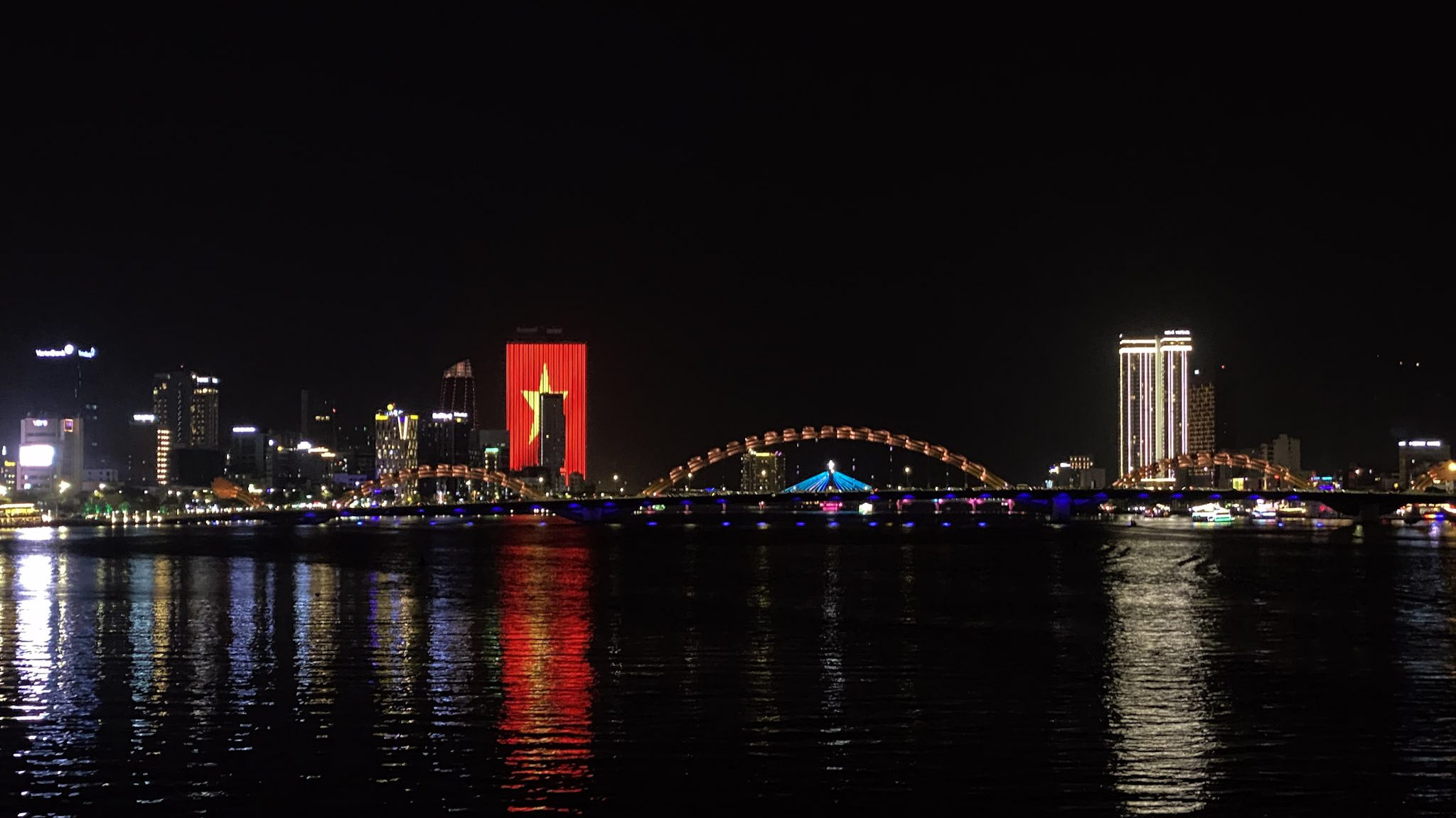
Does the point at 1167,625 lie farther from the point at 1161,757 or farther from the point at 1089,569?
the point at 1089,569

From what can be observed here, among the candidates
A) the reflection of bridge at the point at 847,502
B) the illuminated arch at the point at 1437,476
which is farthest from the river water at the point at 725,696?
the illuminated arch at the point at 1437,476

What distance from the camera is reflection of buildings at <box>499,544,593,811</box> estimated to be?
2028 centimetres

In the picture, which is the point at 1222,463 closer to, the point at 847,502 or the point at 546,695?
the point at 847,502

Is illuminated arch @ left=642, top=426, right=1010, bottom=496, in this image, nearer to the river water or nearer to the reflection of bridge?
the reflection of bridge

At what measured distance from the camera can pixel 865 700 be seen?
89.1ft

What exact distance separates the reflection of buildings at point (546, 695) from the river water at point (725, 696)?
0.10 m

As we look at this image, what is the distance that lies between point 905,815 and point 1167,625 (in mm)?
25258

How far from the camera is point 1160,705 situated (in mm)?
26922

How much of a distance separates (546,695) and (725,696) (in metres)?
3.09

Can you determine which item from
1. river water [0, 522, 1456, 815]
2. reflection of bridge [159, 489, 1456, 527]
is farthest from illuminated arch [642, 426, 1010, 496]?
river water [0, 522, 1456, 815]

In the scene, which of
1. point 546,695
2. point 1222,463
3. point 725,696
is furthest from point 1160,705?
point 1222,463

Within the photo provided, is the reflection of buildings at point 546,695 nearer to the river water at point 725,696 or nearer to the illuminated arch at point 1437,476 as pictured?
the river water at point 725,696

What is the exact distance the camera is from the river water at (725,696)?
20.0 metres

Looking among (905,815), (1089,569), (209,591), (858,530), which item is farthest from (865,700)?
(858,530)
